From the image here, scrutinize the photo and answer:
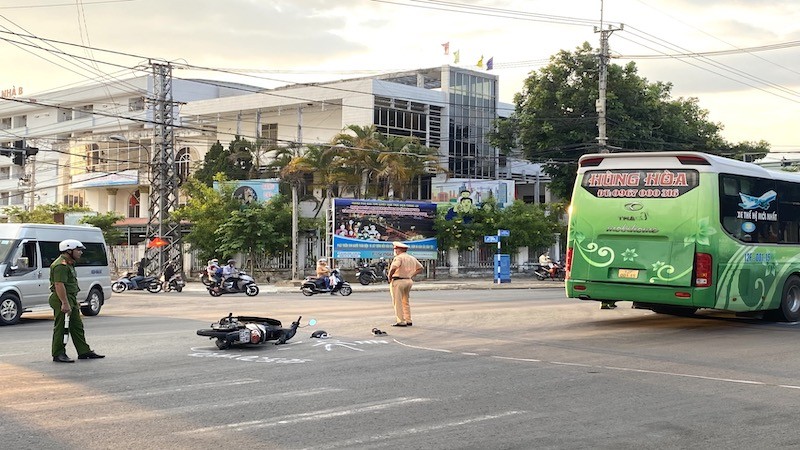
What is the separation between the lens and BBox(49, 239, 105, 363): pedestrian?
38.7 ft

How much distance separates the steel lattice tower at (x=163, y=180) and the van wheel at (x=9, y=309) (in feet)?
59.8

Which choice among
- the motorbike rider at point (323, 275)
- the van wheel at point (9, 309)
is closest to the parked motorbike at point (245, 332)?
the van wheel at point (9, 309)

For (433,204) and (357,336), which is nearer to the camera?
(357,336)

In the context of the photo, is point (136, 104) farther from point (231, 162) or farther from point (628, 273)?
point (628, 273)

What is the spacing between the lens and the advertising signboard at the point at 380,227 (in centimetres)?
4062

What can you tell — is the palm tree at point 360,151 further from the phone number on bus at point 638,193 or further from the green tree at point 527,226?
the phone number on bus at point 638,193

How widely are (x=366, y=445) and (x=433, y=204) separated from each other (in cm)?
3729

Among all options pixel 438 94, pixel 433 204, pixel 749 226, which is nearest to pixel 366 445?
pixel 749 226

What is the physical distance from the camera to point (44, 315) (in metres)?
22.2

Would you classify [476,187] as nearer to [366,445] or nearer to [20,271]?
[20,271]

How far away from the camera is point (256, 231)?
41.2 meters

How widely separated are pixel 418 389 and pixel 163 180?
30523 millimetres

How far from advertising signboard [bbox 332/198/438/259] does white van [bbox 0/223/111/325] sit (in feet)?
63.3

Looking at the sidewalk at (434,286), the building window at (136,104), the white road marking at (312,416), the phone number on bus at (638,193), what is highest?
the building window at (136,104)
